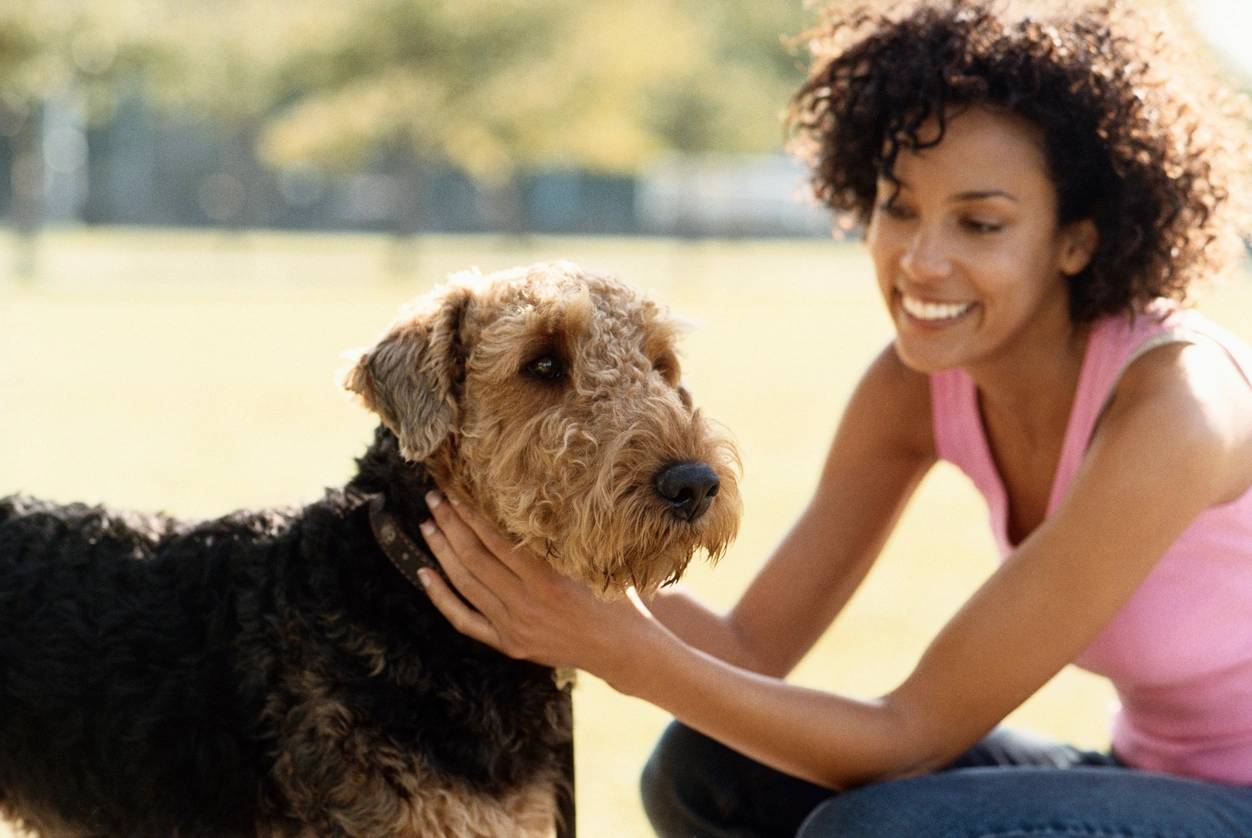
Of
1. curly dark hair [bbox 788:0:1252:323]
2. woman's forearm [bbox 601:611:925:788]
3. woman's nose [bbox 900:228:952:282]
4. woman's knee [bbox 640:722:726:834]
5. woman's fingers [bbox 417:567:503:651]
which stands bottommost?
woman's knee [bbox 640:722:726:834]

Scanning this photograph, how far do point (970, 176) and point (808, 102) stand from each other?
98cm

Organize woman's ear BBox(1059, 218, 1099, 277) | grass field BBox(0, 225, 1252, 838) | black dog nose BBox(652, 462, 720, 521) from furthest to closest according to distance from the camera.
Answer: grass field BBox(0, 225, 1252, 838) → woman's ear BBox(1059, 218, 1099, 277) → black dog nose BBox(652, 462, 720, 521)

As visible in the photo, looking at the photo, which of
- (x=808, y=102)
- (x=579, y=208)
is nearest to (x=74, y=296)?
(x=808, y=102)

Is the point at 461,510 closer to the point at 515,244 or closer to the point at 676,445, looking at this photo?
the point at 676,445

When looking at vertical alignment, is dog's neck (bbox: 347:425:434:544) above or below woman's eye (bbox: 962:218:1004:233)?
below

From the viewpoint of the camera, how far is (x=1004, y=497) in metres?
4.04

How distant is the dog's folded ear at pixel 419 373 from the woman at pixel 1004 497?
0.20m

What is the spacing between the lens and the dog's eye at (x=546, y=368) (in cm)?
329

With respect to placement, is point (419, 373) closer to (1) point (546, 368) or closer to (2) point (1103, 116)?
(1) point (546, 368)

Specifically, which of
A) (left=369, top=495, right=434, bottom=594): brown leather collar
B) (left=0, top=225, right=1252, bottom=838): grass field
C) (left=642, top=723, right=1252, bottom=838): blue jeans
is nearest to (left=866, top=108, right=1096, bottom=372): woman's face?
(left=0, top=225, right=1252, bottom=838): grass field

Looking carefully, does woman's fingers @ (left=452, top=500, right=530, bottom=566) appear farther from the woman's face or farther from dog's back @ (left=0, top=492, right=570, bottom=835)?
the woman's face

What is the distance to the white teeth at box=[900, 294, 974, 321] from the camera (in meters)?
3.79

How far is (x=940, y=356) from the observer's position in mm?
3807

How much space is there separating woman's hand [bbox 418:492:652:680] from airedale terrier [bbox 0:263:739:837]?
67 mm
